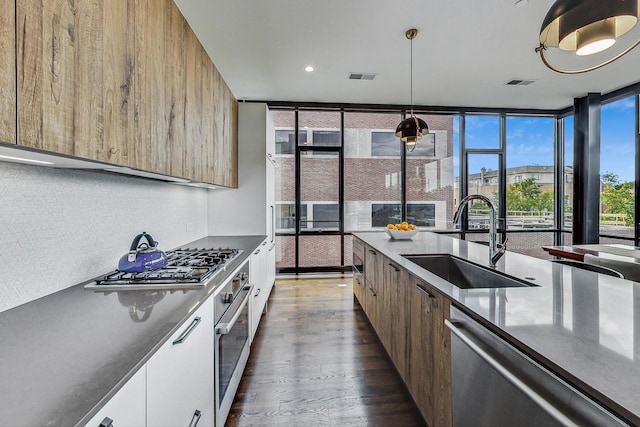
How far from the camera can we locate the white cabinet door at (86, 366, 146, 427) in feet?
2.15

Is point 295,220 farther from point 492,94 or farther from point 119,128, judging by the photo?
point 119,128

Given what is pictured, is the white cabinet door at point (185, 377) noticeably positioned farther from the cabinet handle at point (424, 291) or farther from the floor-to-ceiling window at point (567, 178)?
the floor-to-ceiling window at point (567, 178)

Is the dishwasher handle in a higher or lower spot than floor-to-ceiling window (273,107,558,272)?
lower

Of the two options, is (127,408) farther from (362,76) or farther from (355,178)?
(355,178)

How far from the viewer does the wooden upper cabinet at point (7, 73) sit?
0.75 meters

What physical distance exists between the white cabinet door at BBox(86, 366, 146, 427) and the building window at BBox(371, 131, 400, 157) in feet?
17.1

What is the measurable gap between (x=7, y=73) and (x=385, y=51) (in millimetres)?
3509

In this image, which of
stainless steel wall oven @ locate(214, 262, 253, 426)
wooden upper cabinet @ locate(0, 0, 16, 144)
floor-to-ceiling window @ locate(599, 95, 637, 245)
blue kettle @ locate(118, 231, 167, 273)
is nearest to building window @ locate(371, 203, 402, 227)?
floor-to-ceiling window @ locate(599, 95, 637, 245)

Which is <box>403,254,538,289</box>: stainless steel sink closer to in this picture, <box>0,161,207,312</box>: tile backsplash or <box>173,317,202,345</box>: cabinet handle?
<box>173,317,202,345</box>: cabinet handle

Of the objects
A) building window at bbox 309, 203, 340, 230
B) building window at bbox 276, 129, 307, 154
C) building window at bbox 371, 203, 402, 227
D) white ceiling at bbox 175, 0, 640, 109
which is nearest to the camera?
white ceiling at bbox 175, 0, 640, 109

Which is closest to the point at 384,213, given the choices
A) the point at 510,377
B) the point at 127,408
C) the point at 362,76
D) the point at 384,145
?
the point at 384,145

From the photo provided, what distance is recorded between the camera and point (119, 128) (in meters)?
1.23

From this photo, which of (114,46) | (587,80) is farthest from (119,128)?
(587,80)

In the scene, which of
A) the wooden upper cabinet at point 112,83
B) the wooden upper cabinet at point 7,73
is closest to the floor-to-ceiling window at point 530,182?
the wooden upper cabinet at point 112,83
